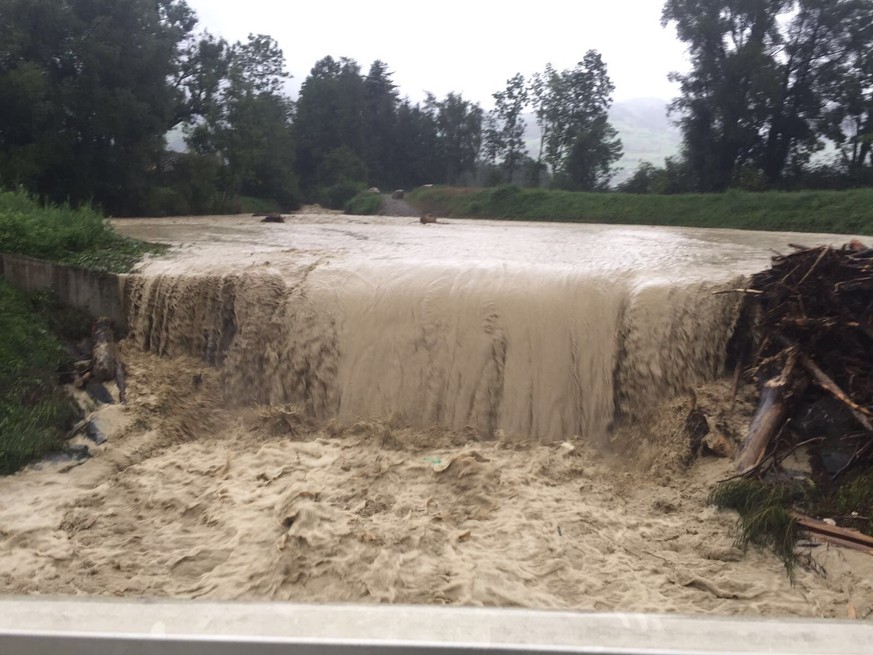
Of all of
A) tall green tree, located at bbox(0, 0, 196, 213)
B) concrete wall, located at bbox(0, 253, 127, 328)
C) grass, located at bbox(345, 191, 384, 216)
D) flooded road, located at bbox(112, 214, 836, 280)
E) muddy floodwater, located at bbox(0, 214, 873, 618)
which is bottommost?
muddy floodwater, located at bbox(0, 214, 873, 618)

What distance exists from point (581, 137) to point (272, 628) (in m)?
36.1

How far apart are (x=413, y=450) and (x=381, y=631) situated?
5382 millimetres

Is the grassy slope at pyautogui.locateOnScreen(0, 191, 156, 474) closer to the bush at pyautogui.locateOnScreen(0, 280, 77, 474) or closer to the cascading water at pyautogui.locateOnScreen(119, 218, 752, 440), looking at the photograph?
the bush at pyautogui.locateOnScreen(0, 280, 77, 474)

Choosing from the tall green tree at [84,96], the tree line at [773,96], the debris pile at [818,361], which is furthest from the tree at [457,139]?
the debris pile at [818,361]

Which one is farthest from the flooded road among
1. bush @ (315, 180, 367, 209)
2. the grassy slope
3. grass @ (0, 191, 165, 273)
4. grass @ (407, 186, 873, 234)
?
bush @ (315, 180, 367, 209)

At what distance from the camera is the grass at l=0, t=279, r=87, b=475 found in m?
6.62

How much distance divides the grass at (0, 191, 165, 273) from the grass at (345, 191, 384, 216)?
2443 centimetres

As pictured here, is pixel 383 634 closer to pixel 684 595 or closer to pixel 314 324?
pixel 684 595

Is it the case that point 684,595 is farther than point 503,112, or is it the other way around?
point 503,112

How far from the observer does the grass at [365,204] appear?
115ft

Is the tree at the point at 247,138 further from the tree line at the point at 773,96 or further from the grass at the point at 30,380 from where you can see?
the grass at the point at 30,380

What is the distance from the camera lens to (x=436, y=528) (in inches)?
211

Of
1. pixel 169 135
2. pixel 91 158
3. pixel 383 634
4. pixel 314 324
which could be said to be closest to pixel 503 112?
pixel 169 135

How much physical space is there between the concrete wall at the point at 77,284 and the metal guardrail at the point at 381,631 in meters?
7.77
